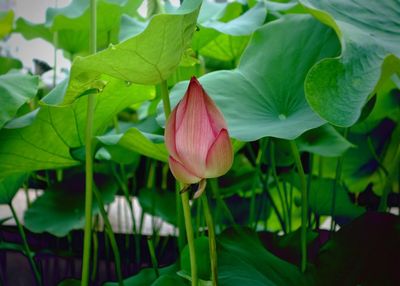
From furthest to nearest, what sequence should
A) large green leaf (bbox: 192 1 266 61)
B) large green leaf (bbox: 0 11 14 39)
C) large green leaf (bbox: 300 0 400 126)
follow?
large green leaf (bbox: 0 11 14 39) → large green leaf (bbox: 192 1 266 61) → large green leaf (bbox: 300 0 400 126)

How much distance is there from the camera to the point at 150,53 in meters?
0.33

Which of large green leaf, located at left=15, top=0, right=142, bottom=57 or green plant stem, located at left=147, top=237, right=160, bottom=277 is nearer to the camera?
green plant stem, located at left=147, top=237, right=160, bottom=277

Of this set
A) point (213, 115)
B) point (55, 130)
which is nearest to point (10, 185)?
point (55, 130)

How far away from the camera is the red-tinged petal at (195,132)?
319mm

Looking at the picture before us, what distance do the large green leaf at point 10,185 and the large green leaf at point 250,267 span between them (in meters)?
0.29

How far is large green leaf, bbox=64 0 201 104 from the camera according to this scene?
0.32 meters

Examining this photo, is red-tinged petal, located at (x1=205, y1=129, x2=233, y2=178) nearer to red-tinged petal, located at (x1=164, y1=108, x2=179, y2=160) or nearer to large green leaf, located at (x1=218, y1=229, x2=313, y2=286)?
red-tinged petal, located at (x1=164, y1=108, x2=179, y2=160)

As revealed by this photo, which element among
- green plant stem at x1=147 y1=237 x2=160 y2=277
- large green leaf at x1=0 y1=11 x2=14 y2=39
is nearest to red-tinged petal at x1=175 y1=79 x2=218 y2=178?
green plant stem at x1=147 y1=237 x2=160 y2=277

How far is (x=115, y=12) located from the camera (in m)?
0.66

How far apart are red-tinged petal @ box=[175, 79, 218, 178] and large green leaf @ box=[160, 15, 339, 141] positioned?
0.09m

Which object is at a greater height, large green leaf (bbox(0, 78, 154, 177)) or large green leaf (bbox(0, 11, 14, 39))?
large green leaf (bbox(0, 11, 14, 39))

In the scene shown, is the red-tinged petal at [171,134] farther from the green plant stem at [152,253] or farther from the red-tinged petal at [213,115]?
the green plant stem at [152,253]

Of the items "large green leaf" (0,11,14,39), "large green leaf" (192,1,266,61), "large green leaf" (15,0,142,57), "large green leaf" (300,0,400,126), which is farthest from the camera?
"large green leaf" (0,11,14,39)

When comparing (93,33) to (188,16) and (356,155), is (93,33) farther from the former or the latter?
(356,155)
